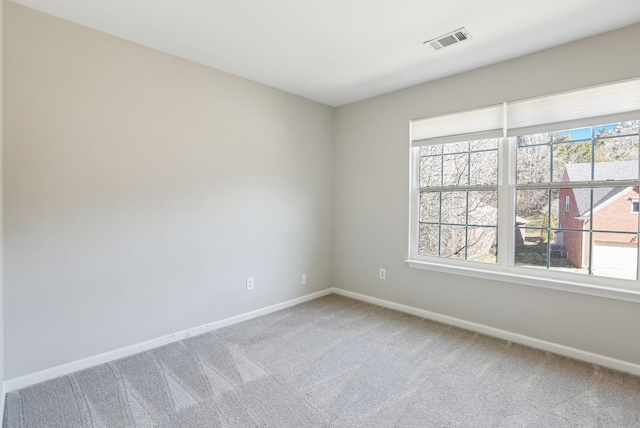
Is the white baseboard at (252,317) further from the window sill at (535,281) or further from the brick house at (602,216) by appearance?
the brick house at (602,216)

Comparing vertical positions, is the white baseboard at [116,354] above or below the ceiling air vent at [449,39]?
below

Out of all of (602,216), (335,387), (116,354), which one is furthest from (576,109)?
(116,354)

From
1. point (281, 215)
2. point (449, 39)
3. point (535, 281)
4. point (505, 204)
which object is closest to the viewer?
point (449, 39)

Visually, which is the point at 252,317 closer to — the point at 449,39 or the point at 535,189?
the point at 535,189

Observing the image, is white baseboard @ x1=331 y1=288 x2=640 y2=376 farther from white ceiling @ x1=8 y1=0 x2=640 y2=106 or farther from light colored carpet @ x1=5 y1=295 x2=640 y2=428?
white ceiling @ x1=8 y1=0 x2=640 y2=106

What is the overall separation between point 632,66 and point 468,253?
187 cm

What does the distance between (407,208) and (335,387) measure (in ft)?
6.68

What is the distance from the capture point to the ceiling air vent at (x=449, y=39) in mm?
2336

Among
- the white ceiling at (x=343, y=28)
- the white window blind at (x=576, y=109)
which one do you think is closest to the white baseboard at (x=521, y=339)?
the white window blind at (x=576, y=109)

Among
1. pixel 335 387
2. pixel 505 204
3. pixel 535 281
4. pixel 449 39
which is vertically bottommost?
pixel 335 387

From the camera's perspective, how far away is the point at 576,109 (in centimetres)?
248

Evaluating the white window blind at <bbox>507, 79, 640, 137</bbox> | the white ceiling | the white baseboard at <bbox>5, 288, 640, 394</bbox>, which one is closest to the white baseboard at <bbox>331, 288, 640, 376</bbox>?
the white baseboard at <bbox>5, 288, 640, 394</bbox>

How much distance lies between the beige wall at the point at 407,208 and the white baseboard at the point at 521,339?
41mm

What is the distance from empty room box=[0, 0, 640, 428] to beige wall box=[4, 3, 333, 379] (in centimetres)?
1
